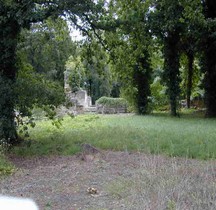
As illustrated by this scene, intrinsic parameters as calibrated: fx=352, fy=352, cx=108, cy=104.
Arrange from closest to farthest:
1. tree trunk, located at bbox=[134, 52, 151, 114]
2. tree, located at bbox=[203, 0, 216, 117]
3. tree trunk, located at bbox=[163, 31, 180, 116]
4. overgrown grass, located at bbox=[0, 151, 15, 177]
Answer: overgrown grass, located at bbox=[0, 151, 15, 177], tree, located at bbox=[203, 0, 216, 117], tree trunk, located at bbox=[163, 31, 180, 116], tree trunk, located at bbox=[134, 52, 151, 114]

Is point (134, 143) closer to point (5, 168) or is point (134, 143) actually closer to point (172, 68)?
point (5, 168)

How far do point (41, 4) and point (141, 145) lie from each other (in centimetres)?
460

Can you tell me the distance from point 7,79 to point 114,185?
5.05 meters

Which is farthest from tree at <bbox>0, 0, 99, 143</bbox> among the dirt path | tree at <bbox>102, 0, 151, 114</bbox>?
the dirt path

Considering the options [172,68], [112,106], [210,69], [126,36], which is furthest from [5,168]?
[112,106]

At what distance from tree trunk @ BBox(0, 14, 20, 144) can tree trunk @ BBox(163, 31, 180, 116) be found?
37.9 feet

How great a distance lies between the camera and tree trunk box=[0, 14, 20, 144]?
9070 mm

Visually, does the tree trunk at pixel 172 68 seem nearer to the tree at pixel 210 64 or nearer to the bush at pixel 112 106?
the tree at pixel 210 64

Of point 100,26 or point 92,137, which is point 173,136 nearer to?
point 92,137

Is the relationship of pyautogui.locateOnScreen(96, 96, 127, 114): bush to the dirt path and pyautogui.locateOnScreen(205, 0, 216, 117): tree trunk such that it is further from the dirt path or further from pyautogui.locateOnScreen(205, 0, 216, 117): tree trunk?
the dirt path

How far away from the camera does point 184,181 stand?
4.68 m

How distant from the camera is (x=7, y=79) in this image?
941 centimetres

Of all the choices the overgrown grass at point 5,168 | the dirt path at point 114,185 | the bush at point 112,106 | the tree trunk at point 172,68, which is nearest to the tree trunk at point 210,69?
the tree trunk at point 172,68

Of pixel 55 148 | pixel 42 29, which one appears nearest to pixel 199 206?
pixel 55 148
